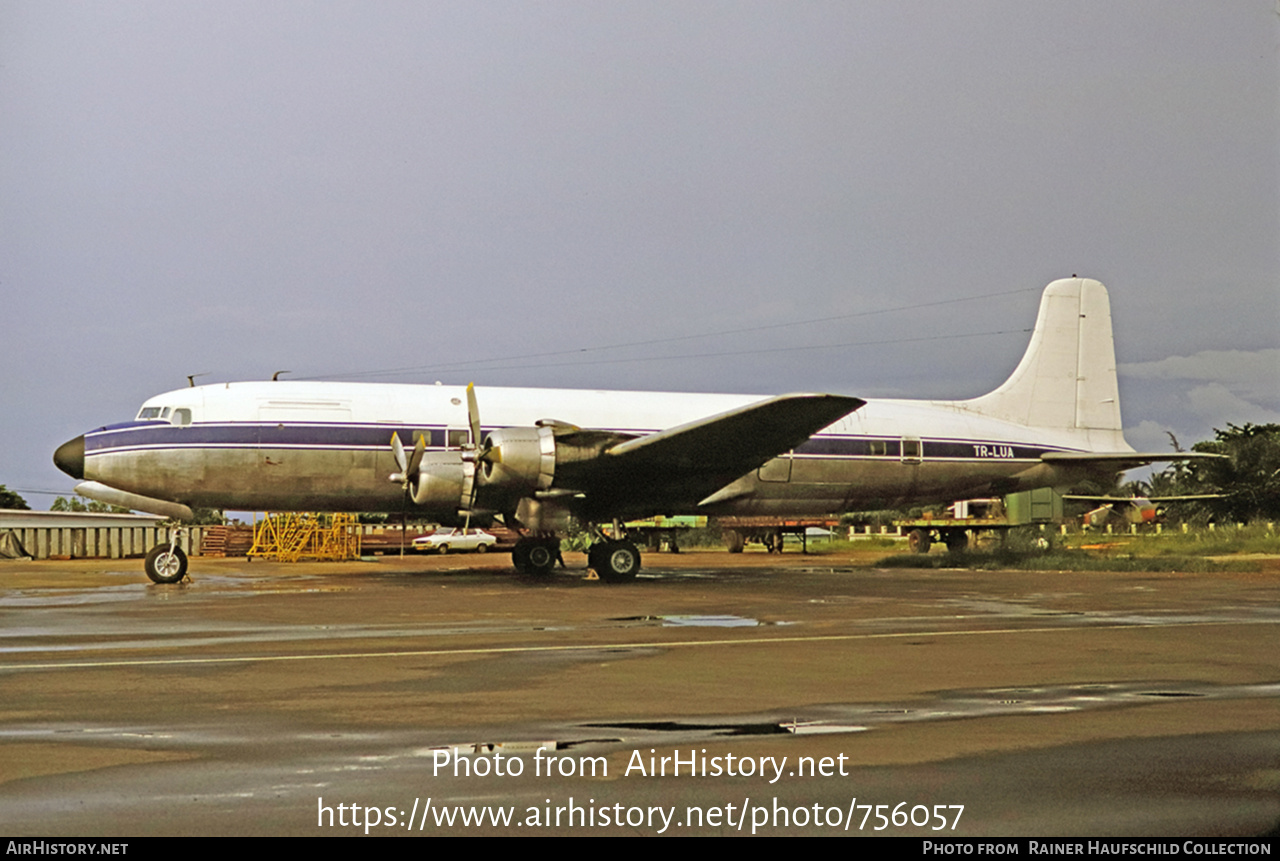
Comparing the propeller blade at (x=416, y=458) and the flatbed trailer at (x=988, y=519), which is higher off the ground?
the propeller blade at (x=416, y=458)

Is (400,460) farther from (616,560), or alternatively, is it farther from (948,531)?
(948,531)

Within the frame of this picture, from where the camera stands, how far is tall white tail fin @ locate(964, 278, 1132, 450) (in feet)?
94.9

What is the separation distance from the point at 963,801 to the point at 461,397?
1978cm

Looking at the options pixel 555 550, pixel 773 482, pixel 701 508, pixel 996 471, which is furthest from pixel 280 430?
pixel 996 471

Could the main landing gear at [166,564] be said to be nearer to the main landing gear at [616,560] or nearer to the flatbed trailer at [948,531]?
the main landing gear at [616,560]

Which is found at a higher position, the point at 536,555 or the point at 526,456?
the point at 526,456

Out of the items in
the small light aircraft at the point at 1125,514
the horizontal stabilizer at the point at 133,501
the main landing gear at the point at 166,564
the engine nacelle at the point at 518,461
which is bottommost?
the small light aircraft at the point at 1125,514

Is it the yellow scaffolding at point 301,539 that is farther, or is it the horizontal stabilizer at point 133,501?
the yellow scaffolding at point 301,539

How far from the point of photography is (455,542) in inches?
1890

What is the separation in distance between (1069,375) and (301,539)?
1074 inches

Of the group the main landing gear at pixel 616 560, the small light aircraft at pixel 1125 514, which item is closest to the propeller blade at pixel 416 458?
the main landing gear at pixel 616 560

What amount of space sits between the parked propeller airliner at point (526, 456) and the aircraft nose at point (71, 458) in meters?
0.04

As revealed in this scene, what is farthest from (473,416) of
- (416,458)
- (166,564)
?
(166,564)

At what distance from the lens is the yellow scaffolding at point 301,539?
40000 mm
